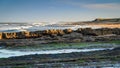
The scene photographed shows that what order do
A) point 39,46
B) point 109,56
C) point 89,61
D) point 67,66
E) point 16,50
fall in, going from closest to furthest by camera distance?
point 67,66 < point 89,61 < point 109,56 < point 16,50 < point 39,46

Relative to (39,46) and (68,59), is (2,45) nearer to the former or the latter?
(39,46)

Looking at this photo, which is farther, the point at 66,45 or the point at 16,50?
the point at 66,45

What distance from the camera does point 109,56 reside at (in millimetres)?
24578

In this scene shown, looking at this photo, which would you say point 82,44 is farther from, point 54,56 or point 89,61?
point 89,61

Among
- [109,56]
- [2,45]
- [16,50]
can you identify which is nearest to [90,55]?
[109,56]

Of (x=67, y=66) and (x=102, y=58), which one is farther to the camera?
(x=102, y=58)

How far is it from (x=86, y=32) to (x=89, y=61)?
25.4 meters

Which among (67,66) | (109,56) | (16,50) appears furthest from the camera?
(16,50)

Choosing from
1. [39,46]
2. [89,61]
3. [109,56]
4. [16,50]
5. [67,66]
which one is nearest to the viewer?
[67,66]

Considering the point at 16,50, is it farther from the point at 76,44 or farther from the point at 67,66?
the point at 67,66

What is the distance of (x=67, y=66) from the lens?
21.2 m

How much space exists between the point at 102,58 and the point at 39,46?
10494mm

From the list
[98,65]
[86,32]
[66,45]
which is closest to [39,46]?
[66,45]

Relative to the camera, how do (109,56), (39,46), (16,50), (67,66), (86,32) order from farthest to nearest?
(86,32) < (39,46) < (16,50) < (109,56) < (67,66)
